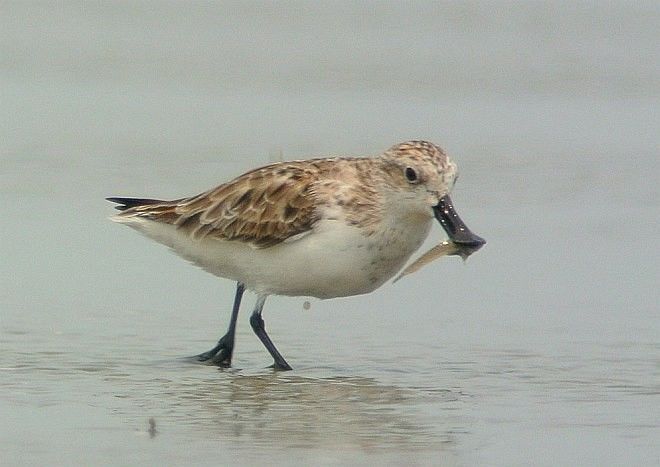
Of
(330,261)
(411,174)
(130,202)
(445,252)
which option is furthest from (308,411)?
(130,202)

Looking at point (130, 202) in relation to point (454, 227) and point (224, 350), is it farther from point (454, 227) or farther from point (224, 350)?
point (454, 227)

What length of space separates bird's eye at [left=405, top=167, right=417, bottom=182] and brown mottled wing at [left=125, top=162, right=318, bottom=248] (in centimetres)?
57

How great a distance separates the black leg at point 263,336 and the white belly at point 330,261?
0.34ft

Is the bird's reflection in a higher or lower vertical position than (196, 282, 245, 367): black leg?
lower

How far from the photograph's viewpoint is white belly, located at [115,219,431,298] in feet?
29.3

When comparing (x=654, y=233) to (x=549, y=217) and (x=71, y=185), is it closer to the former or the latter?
(x=549, y=217)

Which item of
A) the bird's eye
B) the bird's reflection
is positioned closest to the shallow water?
the bird's reflection

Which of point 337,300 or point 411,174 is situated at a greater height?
point 411,174

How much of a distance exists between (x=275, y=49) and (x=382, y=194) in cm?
1111

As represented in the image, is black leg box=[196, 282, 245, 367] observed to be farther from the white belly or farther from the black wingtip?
the black wingtip

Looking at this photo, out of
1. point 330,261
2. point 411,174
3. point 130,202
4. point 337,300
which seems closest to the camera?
point 411,174

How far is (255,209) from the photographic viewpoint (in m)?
9.45

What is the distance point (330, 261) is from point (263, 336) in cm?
59

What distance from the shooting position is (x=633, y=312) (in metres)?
10.1
